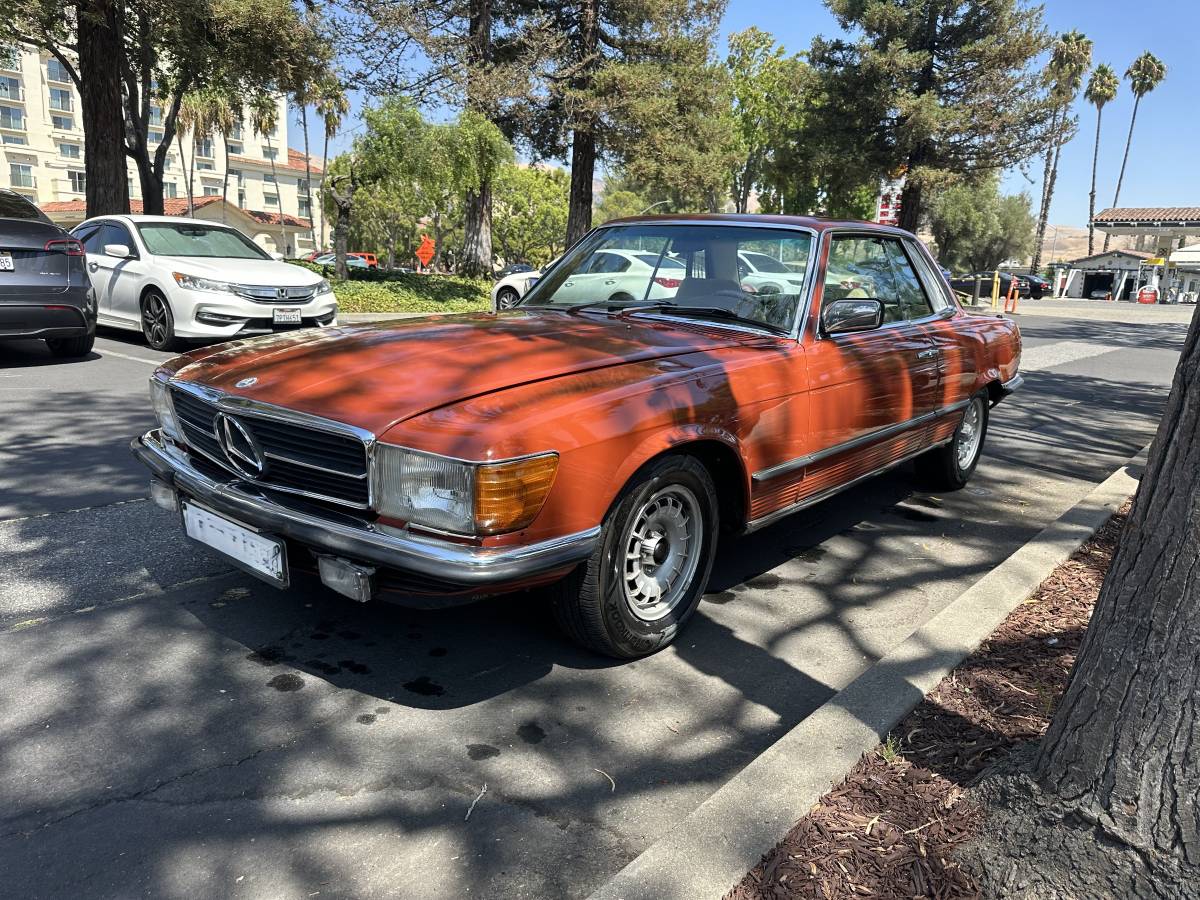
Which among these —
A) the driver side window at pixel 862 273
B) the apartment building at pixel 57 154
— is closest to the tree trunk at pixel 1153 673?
the driver side window at pixel 862 273

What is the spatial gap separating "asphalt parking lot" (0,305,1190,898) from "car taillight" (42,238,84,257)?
3.83 metres

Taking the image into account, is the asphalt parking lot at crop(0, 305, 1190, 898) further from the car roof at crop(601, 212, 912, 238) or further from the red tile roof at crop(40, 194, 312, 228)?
the red tile roof at crop(40, 194, 312, 228)

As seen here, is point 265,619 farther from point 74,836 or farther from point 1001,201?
point 1001,201

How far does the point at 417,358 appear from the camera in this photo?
3121mm

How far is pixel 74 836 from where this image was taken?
2.19 metres

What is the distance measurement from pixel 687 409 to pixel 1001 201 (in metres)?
71.4

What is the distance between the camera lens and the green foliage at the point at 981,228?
6059cm

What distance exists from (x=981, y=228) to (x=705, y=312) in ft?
217

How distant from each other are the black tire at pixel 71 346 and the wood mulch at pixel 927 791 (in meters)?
8.86

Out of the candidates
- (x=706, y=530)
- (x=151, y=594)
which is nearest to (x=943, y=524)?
(x=706, y=530)

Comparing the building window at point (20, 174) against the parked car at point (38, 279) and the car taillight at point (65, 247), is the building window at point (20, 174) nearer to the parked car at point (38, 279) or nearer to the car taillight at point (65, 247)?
the parked car at point (38, 279)

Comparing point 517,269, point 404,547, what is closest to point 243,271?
point 404,547

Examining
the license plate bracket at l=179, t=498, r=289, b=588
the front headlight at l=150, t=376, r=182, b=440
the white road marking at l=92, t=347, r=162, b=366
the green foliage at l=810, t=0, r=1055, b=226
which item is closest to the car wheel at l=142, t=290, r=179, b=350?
the white road marking at l=92, t=347, r=162, b=366

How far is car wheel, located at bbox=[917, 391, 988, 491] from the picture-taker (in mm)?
5531
